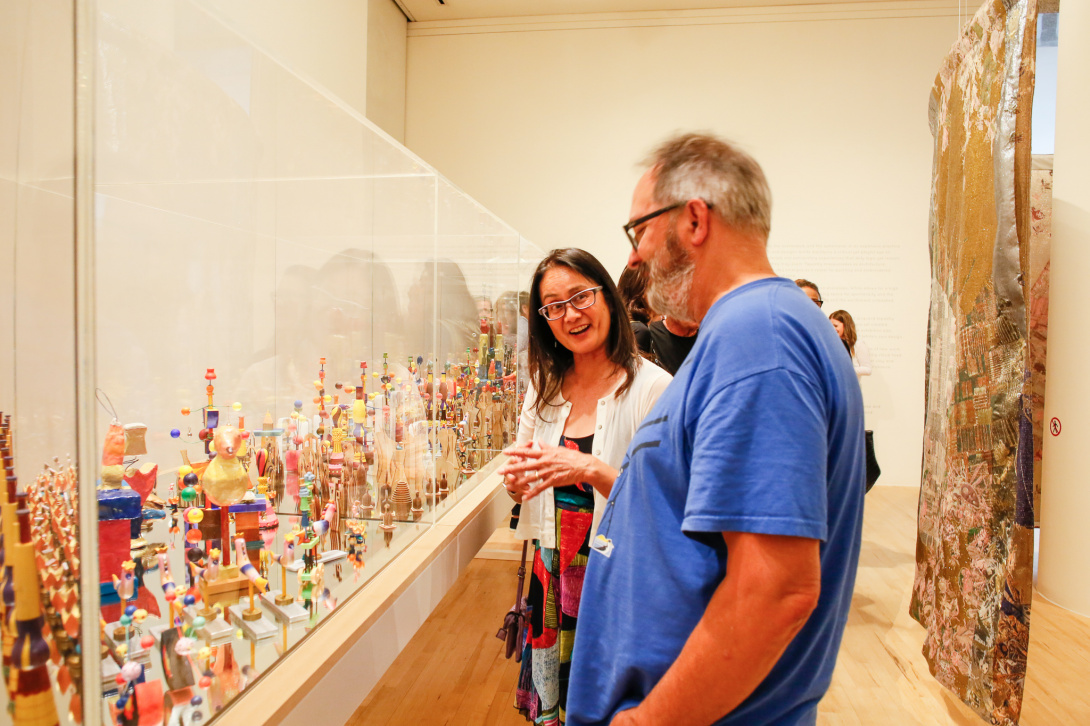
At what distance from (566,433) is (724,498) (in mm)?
1043

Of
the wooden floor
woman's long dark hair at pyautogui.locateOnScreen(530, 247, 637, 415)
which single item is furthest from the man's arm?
the wooden floor

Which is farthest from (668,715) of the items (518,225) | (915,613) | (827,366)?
(518,225)

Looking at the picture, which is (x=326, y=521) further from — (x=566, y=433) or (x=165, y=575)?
(x=566, y=433)

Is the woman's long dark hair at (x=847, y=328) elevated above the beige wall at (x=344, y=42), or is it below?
below

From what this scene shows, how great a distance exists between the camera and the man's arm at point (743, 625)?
0.72 metres

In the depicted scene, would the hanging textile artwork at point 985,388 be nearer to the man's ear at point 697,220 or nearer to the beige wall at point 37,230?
the man's ear at point 697,220

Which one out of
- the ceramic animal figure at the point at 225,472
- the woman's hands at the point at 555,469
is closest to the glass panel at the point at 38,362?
the ceramic animal figure at the point at 225,472

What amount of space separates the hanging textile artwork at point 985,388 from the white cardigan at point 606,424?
1.41m

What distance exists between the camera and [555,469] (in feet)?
4.95

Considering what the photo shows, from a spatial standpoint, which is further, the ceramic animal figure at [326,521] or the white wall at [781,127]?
the white wall at [781,127]

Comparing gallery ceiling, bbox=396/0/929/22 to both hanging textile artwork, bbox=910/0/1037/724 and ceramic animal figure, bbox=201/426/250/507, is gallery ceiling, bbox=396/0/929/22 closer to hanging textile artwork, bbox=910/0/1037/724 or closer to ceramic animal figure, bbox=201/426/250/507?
hanging textile artwork, bbox=910/0/1037/724

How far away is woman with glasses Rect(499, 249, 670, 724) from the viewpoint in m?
1.56

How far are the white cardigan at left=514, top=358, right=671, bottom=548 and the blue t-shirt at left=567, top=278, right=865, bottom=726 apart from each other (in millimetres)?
636

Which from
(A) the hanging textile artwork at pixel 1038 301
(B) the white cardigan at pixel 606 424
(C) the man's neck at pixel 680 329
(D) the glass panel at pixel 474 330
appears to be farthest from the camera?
(A) the hanging textile artwork at pixel 1038 301
